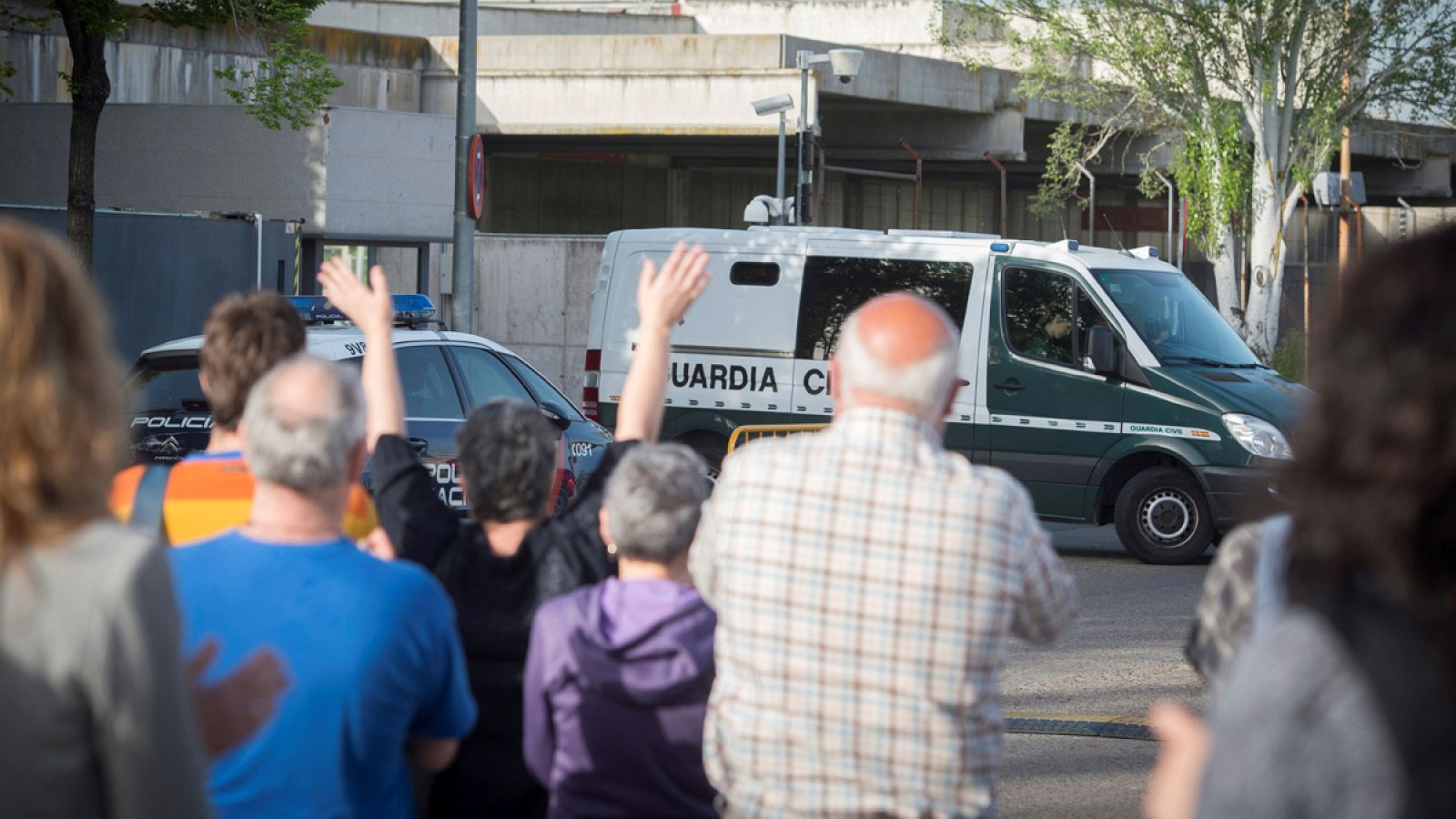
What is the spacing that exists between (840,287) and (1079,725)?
677 centimetres

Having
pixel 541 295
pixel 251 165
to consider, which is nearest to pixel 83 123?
pixel 251 165

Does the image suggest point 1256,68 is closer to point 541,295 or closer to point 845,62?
point 845,62

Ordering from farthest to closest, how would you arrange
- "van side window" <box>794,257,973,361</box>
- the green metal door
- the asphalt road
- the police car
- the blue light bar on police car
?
"van side window" <box>794,257,973,361</box> → the green metal door → the blue light bar on police car → the police car → the asphalt road

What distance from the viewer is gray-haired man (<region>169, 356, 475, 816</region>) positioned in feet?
9.20

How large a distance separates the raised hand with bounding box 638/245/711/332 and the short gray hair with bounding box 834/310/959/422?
93 cm

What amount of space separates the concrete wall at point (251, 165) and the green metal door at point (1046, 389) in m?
9.86

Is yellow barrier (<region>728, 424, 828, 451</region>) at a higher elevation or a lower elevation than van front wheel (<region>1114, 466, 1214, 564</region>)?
higher

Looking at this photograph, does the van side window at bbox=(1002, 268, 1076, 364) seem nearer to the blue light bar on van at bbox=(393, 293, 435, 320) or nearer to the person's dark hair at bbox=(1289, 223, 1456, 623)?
the blue light bar on van at bbox=(393, 293, 435, 320)

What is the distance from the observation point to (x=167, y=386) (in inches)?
346

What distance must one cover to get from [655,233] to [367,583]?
11365 mm

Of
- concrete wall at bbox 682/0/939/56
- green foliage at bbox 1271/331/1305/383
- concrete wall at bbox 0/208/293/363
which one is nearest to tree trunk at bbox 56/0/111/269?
concrete wall at bbox 0/208/293/363

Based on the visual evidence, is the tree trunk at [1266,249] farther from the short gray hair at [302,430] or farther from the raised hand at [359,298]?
the short gray hair at [302,430]

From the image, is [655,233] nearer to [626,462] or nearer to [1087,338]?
[1087,338]

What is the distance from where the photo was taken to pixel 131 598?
2.04 metres
